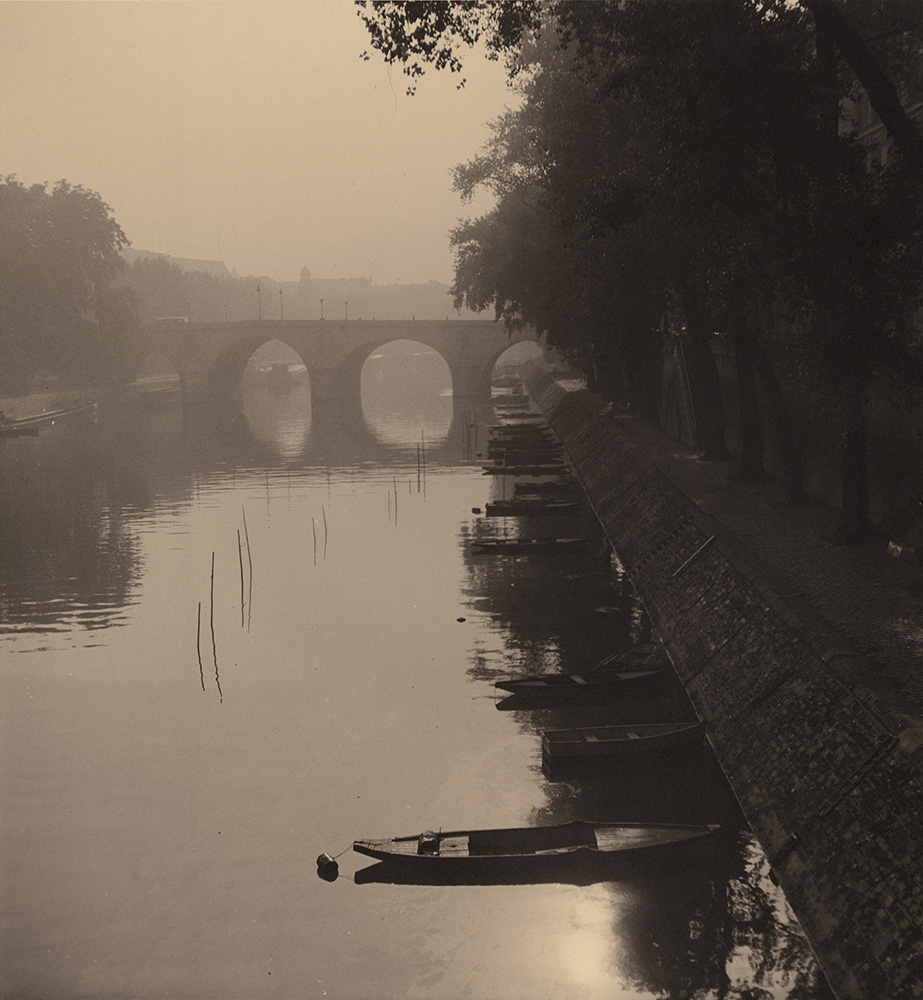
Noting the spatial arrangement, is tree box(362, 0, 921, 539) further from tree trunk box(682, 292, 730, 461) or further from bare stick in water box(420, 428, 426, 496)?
bare stick in water box(420, 428, 426, 496)

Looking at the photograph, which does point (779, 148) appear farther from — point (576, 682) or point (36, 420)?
point (36, 420)

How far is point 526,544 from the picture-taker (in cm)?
3444

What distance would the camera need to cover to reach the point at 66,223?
303 ft

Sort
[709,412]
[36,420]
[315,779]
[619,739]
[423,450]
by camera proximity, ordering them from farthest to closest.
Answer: [36,420]
[423,450]
[709,412]
[315,779]
[619,739]

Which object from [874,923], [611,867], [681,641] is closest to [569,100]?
[681,641]

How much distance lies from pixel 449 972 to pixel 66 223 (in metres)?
89.0

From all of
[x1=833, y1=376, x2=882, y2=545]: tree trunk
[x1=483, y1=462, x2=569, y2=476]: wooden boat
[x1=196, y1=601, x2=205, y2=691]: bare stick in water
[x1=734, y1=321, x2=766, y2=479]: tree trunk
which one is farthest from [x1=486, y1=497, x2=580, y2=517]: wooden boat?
[x1=833, y1=376, x2=882, y2=545]: tree trunk

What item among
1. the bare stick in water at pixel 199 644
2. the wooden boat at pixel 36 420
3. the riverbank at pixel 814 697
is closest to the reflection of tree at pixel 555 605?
the riverbank at pixel 814 697

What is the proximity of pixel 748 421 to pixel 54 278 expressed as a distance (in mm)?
72643

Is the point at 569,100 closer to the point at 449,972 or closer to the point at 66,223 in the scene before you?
the point at 449,972

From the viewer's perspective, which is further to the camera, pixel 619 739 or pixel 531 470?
pixel 531 470

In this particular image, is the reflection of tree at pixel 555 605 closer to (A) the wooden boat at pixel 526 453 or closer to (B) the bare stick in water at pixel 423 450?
(B) the bare stick in water at pixel 423 450

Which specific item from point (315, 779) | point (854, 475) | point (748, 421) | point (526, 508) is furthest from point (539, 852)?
point (526, 508)

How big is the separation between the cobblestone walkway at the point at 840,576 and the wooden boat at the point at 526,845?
3.06 metres
